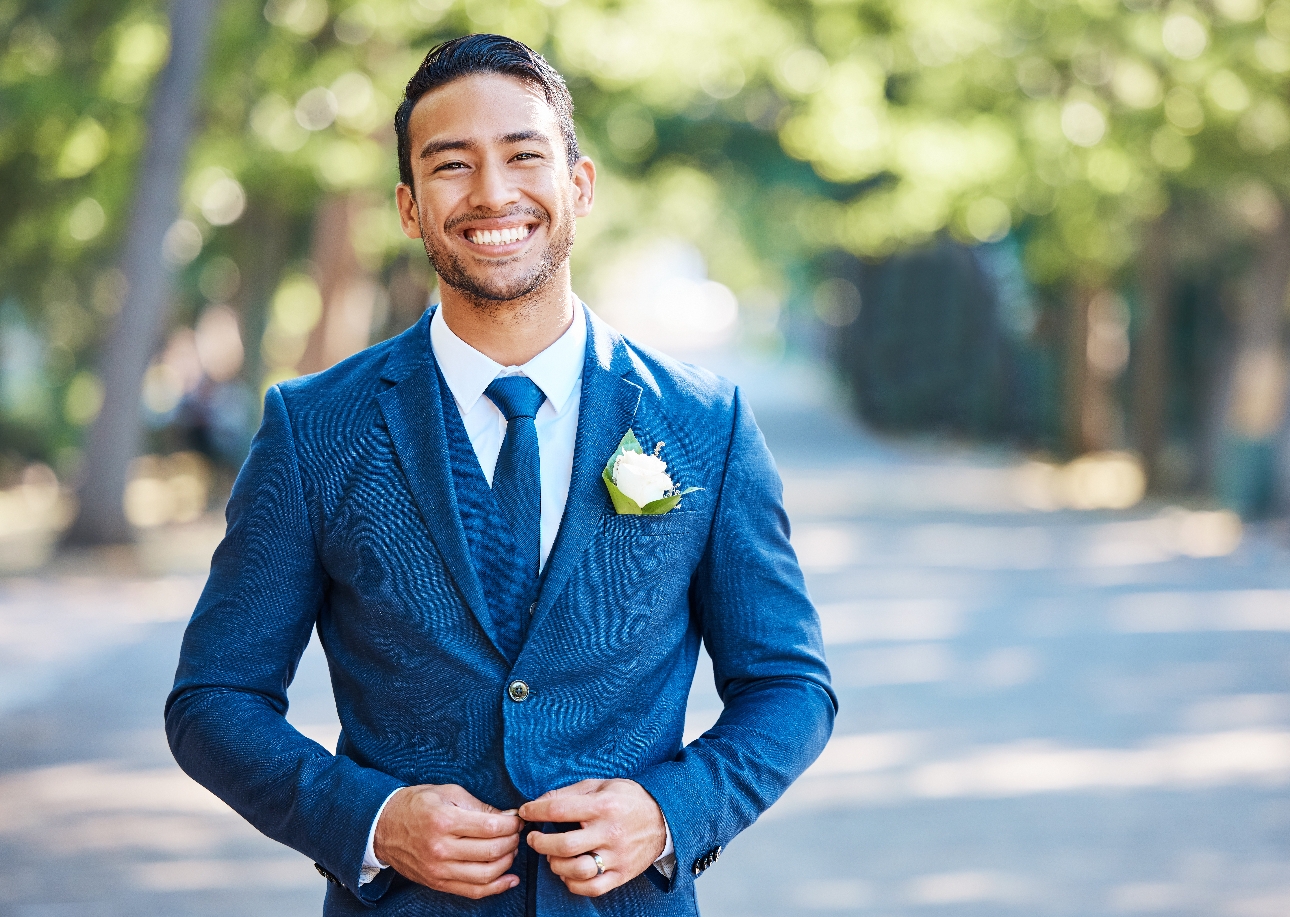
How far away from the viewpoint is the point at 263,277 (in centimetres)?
2142

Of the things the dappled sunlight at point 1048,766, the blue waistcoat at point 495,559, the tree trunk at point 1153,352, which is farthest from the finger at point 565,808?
the tree trunk at point 1153,352

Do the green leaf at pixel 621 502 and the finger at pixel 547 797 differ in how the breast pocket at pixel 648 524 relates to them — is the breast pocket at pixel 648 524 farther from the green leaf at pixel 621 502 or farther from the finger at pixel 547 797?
the finger at pixel 547 797

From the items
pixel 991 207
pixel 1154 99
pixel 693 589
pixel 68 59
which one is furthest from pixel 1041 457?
pixel 693 589

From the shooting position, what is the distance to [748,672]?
2400mm

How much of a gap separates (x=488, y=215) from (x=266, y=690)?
0.76 meters

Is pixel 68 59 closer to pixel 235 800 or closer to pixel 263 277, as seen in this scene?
pixel 263 277

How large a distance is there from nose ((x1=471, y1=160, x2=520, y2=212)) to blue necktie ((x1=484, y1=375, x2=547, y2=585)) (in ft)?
0.84

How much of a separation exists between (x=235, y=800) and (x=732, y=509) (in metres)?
0.83

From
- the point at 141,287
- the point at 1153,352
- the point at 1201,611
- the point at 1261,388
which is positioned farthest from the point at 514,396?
the point at 1153,352

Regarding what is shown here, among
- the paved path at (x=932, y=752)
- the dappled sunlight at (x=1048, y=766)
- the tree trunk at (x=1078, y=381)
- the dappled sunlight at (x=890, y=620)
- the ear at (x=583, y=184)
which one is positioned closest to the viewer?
the ear at (x=583, y=184)

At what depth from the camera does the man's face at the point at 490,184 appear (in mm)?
2307

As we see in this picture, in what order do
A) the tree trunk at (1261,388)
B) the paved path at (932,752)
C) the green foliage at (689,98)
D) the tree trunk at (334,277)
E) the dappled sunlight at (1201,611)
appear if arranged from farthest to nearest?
the tree trunk at (334,277) < the tree trunk at (1261,388) < the green foliage at (689,98) < the dappled sunlight at (1201,611) < the paved path at (932,752)

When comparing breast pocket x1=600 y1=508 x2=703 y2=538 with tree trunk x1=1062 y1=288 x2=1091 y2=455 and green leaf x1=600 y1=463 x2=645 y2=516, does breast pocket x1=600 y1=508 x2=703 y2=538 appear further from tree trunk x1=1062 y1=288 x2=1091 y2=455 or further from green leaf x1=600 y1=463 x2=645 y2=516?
tree trunk x1=1062 y1=288 x2=1091 y2=455

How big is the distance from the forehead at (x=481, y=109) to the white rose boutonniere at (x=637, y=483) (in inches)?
19.0
